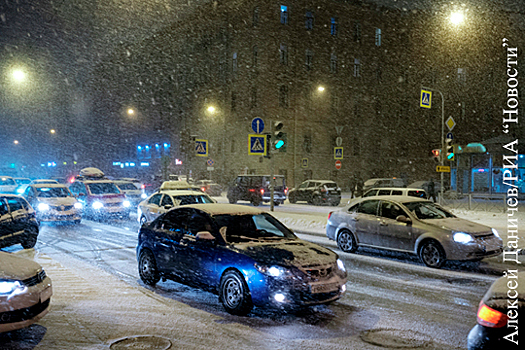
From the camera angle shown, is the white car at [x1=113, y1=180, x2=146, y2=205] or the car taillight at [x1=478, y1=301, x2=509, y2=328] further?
the white car at [x1=113, y1=180, x2=146, y2=205]

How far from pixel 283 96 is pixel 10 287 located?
46.2 metres

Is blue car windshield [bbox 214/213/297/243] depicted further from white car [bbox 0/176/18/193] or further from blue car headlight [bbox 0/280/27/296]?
white car [bbox 0/176/18/193]

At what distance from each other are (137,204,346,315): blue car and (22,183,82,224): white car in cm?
1102

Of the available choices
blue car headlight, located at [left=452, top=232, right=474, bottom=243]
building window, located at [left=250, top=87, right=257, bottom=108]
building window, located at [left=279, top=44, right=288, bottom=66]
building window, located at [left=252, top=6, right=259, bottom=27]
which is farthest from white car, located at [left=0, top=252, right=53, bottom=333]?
building window, located at [left=279, top=44, right=288, bottom=66]

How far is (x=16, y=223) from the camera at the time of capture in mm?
11719

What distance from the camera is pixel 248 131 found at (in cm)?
4925

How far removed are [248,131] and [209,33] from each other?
43.6 ft

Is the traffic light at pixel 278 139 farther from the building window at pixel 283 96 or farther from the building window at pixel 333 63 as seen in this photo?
the building window at pixel 333 63

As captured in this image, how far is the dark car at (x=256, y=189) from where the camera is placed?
29703mm

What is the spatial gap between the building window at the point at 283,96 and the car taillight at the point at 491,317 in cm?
4700

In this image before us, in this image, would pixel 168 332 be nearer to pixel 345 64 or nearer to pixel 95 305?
pixel 95 305

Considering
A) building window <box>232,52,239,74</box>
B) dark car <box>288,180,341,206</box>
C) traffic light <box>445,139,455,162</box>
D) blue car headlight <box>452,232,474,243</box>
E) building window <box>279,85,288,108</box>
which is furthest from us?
building window <box>279,85,288,108</box>

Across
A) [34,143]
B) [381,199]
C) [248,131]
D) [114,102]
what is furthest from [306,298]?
[34,143]

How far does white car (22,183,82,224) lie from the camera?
1800 centimetres
